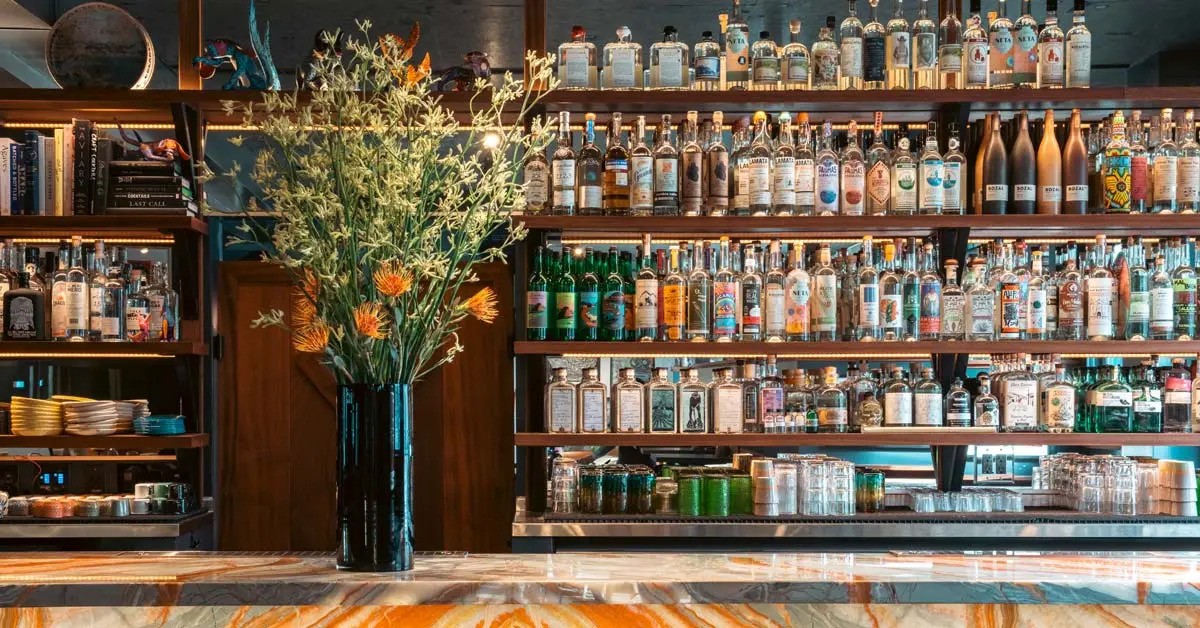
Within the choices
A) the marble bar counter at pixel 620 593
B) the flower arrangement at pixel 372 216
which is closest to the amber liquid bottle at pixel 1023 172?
the marble bar counter at pixel 620 593

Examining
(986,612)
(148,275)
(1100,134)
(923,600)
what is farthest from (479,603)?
(1100,134)

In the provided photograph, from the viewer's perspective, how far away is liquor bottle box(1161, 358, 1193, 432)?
12.0 feet

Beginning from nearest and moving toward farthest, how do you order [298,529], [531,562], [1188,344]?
[531,562] < [1188,344] < [298,529]

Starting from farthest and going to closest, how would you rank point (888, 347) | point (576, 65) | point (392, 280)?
point (576, 65) → point (888, 347) → point (392, 280)

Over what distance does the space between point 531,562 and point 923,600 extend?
0.66m

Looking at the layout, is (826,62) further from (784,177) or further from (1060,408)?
(1060,408)

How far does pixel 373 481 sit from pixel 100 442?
7.15ft

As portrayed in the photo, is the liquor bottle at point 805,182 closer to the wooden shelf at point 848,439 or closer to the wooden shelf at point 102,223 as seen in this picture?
the wooden shelf at point 848,439

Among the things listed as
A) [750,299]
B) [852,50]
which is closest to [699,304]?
[750,299]

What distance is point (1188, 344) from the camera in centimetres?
354

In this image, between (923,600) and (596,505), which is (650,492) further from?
(923,600)

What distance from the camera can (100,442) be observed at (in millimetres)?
3668

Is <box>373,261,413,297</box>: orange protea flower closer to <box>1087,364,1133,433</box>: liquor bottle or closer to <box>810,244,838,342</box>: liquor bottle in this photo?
<box>810,244,838,342</box>: liquor bottle

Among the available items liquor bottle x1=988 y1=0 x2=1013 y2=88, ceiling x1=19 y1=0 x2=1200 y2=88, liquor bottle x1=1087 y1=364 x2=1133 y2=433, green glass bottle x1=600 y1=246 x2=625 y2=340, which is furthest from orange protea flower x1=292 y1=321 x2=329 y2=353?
ceiling x1=19 y1=0 x2=1200 y2=88
